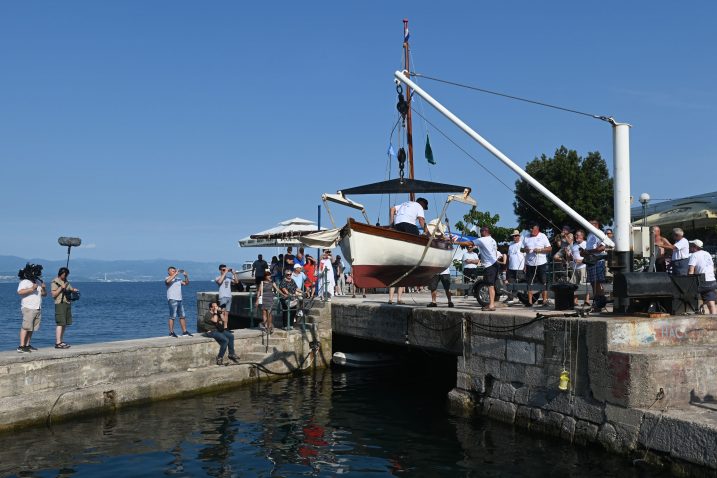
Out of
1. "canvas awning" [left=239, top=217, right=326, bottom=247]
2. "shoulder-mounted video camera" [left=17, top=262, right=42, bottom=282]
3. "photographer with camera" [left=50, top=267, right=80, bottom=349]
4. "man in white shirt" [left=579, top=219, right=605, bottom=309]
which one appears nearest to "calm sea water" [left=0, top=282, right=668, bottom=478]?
"photographer with camera" [left=50, top=267, right=80, bottom=349]

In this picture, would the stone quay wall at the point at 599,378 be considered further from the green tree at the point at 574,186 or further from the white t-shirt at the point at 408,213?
the green tree at the point at 574,186

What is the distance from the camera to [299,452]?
9.67m

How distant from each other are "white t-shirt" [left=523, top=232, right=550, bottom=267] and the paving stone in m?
3.43

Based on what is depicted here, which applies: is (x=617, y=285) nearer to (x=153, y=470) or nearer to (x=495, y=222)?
(x=153, y=470)

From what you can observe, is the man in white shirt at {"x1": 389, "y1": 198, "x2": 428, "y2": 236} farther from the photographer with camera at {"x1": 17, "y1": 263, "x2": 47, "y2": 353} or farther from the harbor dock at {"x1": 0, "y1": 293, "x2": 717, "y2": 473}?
the photographer with camera at {"x1": 17, "y1": 263, "x2": 47, "y2": 353}

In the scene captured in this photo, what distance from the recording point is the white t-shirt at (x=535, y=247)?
1370cm

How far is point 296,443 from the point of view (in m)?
10.1

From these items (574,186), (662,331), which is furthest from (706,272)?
(574,186)

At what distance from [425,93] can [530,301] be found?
4.70 meters

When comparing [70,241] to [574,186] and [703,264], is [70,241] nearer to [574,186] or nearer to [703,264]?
[703,264]

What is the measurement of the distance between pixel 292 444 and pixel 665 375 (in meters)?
5.37

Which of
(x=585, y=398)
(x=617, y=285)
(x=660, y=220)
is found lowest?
(x=585, y=398)

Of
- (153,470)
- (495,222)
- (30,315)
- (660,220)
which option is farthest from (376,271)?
(495,222)

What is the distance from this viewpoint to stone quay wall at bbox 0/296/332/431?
11039mm
